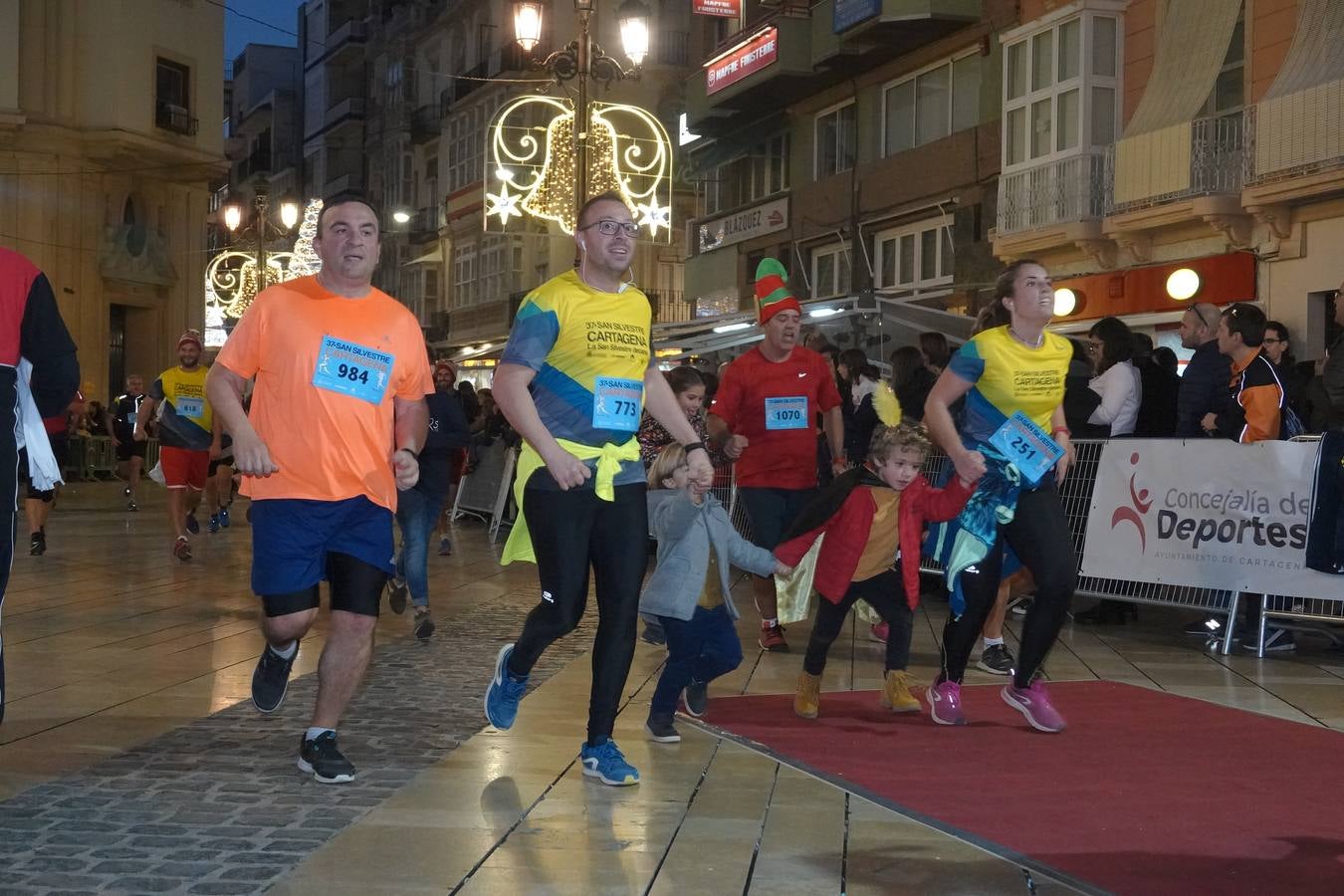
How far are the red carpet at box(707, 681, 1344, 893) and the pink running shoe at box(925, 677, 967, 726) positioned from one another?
8 centimetres

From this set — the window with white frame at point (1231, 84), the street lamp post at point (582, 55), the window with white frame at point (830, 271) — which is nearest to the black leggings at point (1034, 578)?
the street lamp post at point (582, 55)

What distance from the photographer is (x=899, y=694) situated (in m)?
7.55

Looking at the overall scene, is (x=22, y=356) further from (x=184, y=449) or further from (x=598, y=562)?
(x=184, y=449)

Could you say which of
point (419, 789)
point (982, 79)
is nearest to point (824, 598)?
point (419, 789)

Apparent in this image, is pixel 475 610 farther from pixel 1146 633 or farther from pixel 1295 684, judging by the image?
pixel 1295 684

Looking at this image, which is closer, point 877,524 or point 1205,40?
point 877,524

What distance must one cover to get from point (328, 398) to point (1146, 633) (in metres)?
6.85

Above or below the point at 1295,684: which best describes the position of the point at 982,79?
above

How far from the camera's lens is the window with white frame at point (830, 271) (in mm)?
32375

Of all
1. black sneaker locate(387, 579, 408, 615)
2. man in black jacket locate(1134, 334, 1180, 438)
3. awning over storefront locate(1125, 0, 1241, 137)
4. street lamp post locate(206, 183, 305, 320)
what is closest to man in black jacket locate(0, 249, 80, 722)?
black sneaker locate(387, 579, 408, 615)

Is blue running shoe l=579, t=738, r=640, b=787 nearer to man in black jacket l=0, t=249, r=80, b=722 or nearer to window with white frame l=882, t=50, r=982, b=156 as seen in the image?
man in black jacket l=0, t=249, r=80, b=722

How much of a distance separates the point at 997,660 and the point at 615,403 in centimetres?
414

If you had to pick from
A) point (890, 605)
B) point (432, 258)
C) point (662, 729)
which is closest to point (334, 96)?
point (432, 258)

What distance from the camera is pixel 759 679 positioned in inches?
341
